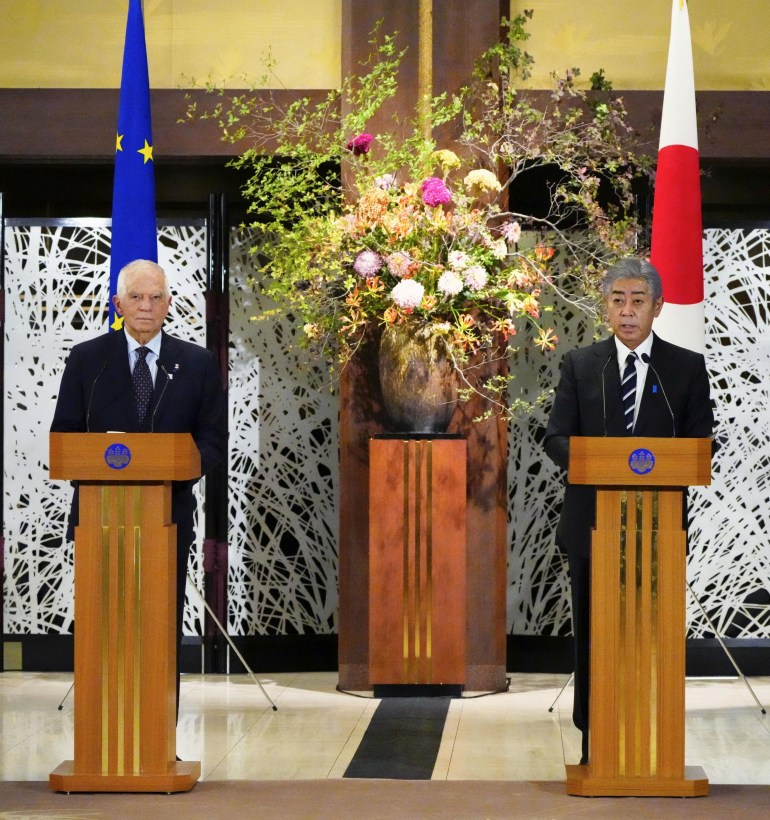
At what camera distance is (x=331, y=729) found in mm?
4695

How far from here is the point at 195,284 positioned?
5.95 metres

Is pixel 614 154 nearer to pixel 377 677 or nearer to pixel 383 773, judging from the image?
pixel 377 677

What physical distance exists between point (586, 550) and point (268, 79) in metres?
2.88

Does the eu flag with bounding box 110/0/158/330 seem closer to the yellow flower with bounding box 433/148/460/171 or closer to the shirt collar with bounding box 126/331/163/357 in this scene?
the yellow flower with bounding box 433/148/460/171

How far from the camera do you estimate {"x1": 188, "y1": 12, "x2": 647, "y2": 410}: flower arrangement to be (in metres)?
5.04

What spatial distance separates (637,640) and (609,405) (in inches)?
27.1

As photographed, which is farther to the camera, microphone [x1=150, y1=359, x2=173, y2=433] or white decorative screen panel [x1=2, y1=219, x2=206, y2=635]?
white decorative screen panel [x1=2, y1=219, x2=206, y2=635]

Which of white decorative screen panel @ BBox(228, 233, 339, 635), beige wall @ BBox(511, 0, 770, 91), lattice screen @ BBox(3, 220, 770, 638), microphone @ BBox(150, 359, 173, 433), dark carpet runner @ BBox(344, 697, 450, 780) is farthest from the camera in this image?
white decorative screen panel @ BBox(228, 233, 339, 635)

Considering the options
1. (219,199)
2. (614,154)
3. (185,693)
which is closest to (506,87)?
(614,154)

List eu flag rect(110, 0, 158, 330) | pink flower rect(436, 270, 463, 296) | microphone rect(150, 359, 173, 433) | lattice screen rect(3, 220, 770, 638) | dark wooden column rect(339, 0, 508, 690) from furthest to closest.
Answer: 1. lattice screen rect(3, 220, 770, 638)
2. dark wooden column rect(339, 0, 508, 690)
3. eu flag rect(110, 0, 158, 330)
4. pink flower rect(436, 270, 463, 296)
5. microphone rect(150, 359, 173, 433)

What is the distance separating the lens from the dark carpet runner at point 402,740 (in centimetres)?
401

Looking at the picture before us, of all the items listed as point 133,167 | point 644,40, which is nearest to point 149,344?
point 133,167

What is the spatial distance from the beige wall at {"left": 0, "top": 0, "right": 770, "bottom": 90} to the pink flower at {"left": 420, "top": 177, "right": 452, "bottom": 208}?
946 mm

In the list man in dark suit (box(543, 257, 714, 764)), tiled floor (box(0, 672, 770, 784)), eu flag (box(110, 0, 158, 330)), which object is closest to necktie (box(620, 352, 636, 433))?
man in dark suit (box(543, 257, 714, 764))
